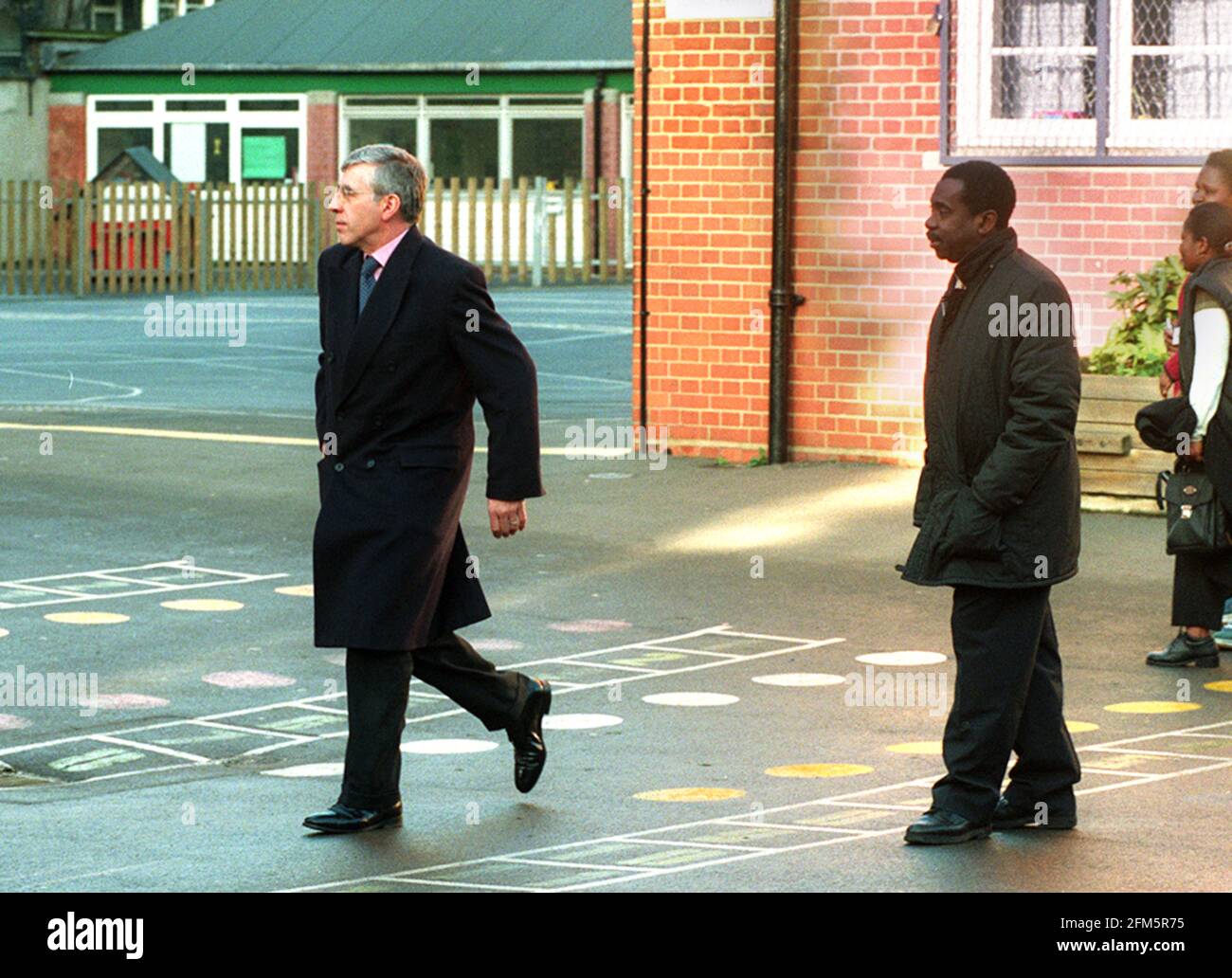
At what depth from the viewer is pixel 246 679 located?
9.66m

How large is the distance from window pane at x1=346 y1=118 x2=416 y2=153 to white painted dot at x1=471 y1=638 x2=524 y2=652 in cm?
3410

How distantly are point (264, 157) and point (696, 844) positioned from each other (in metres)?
38.9

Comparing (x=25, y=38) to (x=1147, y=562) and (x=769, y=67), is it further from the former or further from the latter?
(x=1147, y=562)

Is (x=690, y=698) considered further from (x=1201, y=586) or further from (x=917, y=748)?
(x=1201, y=586)

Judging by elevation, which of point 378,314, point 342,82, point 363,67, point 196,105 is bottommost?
point 378,314

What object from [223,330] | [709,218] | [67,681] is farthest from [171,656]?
[223,330]

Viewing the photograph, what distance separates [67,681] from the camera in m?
9.55

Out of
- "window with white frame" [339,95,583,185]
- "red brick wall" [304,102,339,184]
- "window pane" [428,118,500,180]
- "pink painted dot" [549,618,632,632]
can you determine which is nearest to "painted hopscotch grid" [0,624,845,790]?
"pink painted dot" [549,618,632,632]

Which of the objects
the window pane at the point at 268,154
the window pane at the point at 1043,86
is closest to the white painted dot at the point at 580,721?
the window pane at the point at 1043,86

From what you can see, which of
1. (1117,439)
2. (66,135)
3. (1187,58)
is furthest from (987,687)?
(66,135)

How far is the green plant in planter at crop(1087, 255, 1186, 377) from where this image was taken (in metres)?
14.2

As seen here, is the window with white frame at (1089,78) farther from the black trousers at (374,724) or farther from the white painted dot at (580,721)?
the black trousers at (374,724)

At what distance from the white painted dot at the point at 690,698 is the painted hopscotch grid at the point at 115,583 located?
10.3 feet
